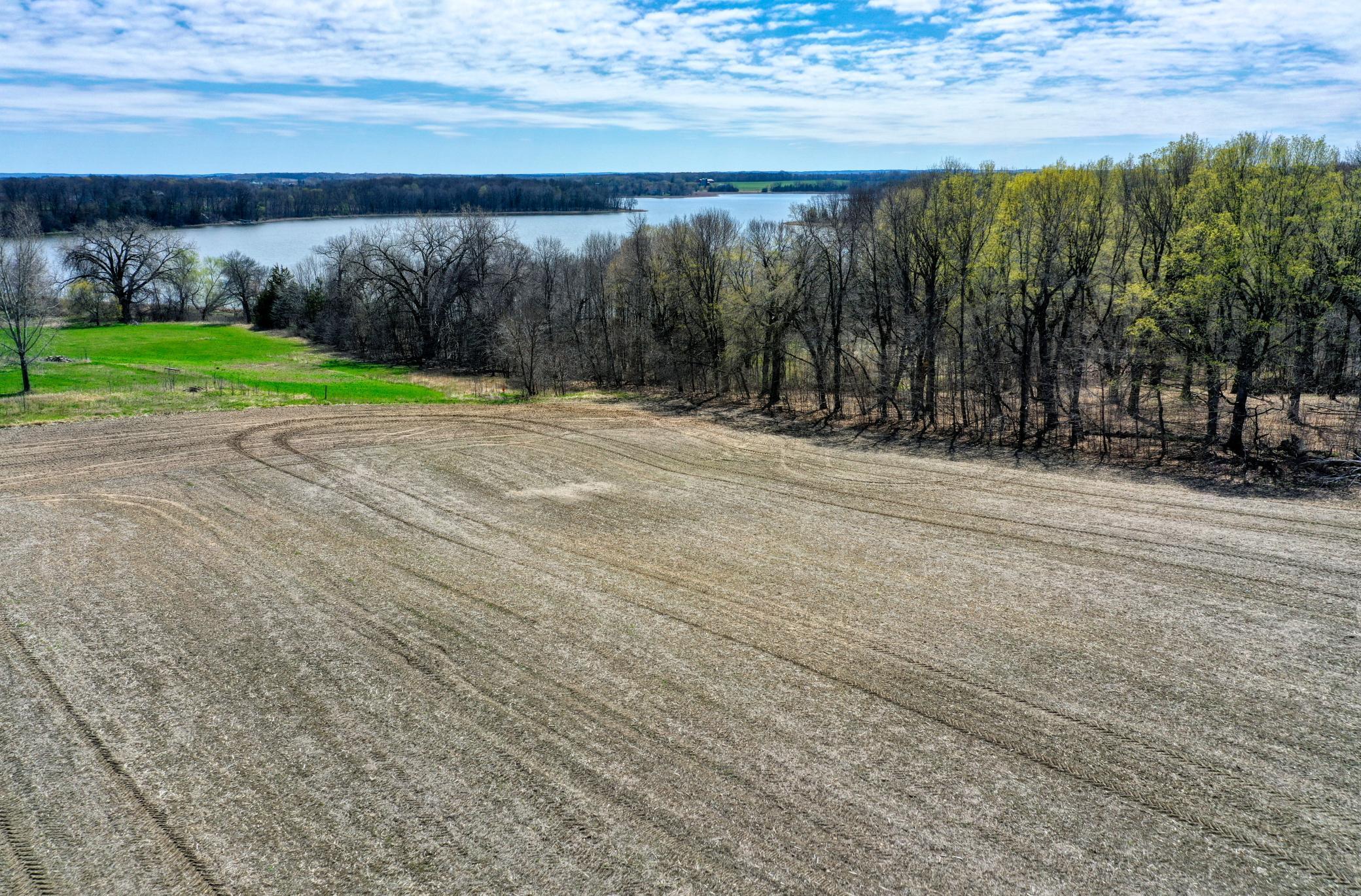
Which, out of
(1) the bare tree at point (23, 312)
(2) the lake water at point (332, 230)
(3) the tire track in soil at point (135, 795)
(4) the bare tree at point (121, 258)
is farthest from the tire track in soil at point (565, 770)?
(4) the bare tree at point (121, 258)

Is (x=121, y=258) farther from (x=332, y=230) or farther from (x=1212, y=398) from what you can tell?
(x=1212, y=398)

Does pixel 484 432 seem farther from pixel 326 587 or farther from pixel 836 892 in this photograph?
pixel 836 892

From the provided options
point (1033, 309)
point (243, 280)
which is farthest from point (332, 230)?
point (1033, 309)

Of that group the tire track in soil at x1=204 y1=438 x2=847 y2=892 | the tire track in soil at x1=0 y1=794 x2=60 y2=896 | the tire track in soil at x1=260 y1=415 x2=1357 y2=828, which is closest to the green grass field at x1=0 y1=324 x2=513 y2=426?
the tire track in soil at x1=260 y1=415 x2=1357 y2=828

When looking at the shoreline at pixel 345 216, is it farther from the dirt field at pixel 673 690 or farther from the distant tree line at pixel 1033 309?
the dirt field at pixel 673 690

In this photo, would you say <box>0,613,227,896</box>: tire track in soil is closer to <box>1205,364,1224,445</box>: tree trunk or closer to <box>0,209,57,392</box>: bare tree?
<box>0,209,57,392</box>: bare tree
